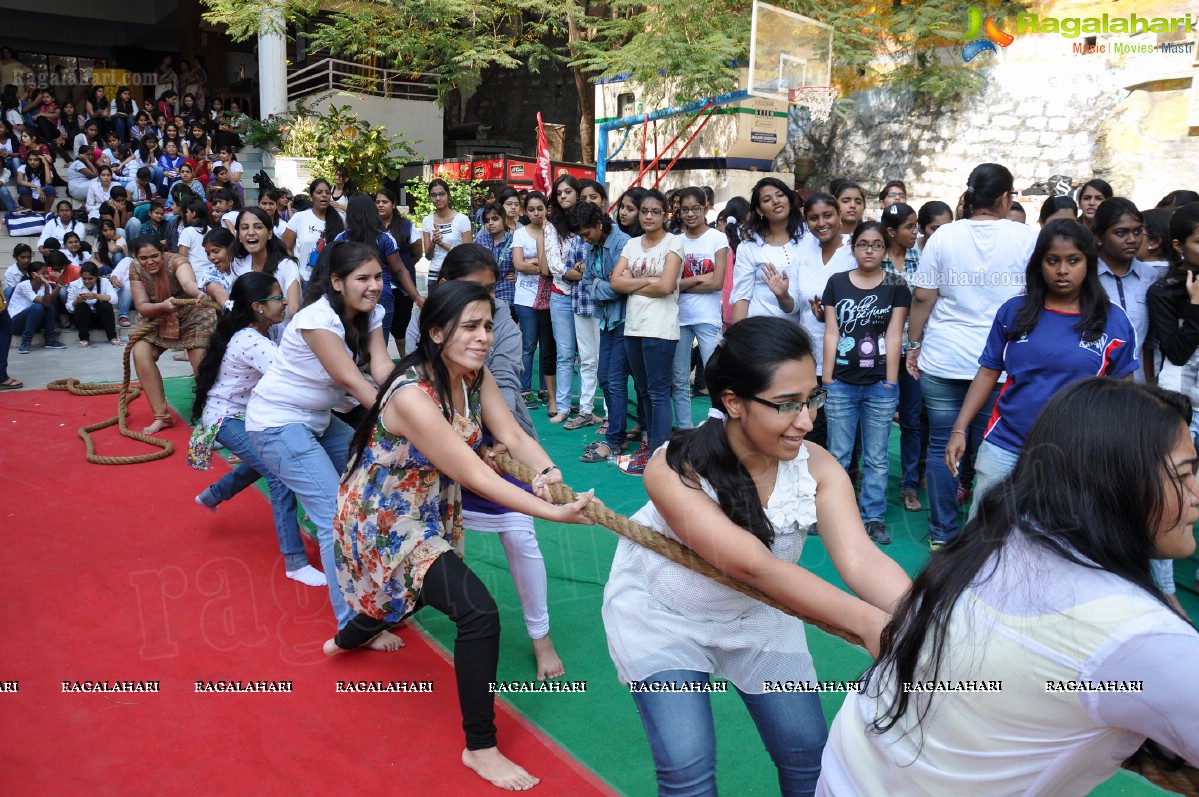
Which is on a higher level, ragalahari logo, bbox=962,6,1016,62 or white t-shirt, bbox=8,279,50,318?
ragalahari logo, bbox=962,6,1016,62

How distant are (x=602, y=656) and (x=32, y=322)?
9.13 metres

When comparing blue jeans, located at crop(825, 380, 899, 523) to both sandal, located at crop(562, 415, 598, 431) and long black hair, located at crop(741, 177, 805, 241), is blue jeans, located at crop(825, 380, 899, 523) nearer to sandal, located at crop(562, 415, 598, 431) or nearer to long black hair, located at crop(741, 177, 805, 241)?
long black hair, located at crop(741, 177, 805, 241)

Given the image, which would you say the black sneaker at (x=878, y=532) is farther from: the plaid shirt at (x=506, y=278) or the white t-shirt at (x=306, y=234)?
the white t-shirt at (x=306, y=234)

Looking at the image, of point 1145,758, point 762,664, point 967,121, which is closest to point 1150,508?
point 1145,758

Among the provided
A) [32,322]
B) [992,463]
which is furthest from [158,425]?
[992,463]

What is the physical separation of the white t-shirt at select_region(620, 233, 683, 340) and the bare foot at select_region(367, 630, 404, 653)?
258 cm

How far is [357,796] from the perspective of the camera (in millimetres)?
2750

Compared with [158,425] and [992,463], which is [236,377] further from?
[992,463]

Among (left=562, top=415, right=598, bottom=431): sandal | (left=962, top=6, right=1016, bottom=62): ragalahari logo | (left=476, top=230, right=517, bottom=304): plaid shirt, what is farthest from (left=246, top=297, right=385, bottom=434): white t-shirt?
(left=962, top=6, right=1016, bottom=62): ragalahari logo

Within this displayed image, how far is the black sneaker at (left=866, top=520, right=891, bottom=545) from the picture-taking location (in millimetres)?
4652

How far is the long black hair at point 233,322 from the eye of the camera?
14.8 ft

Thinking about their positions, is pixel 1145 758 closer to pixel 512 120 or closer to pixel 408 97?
pixel 408 97

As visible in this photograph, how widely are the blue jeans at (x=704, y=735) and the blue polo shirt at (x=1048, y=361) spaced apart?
1.88 m

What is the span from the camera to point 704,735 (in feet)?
6.46
